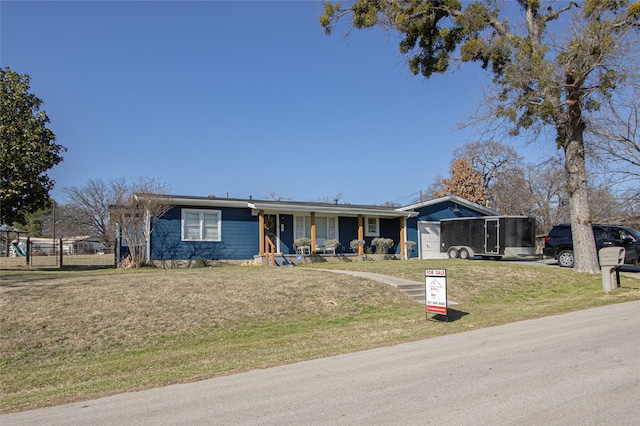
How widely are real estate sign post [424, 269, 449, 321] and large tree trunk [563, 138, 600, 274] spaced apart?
1003 centimetres

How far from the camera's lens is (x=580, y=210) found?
17047 mm

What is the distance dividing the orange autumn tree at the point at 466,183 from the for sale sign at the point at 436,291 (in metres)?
41.1

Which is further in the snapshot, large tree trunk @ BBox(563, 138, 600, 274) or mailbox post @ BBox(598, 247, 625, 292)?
large tree trunk @ BBox(563, 138, 600, 274)

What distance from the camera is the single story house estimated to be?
20.6m

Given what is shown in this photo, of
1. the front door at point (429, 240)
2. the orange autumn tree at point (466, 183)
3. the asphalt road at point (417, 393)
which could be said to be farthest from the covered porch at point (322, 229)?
the orange autumn tree at point (466, 183)

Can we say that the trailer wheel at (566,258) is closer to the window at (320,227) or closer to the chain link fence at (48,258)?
the window at (320,227)

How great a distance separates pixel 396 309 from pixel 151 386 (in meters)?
7.32

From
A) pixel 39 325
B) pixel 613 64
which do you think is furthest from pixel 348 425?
pixel 613 64

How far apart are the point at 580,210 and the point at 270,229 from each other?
1358cm

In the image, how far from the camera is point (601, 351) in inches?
249

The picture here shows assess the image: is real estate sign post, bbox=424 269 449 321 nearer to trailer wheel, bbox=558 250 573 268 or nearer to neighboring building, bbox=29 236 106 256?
trailer wheel, bbox=558 250 573 268

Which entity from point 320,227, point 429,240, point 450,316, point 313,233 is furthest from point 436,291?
point 429,240

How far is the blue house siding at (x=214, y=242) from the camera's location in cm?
2028

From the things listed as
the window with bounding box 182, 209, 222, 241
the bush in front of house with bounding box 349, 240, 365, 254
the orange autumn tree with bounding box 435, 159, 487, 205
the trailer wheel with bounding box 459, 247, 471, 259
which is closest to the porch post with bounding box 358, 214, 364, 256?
the bush in front of house with bounding box 349, 240, 365, 254
